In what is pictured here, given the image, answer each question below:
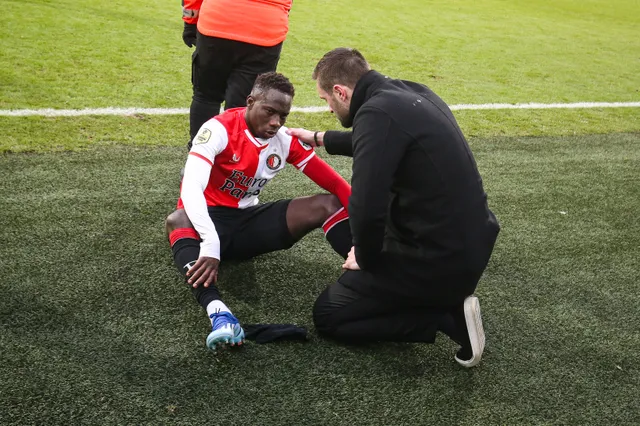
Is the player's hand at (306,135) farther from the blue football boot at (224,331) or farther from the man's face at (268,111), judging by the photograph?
the blue football boot at (224,331)

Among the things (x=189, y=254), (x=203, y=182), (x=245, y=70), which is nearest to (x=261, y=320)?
(x=189, y=254)

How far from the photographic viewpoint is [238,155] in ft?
11.7

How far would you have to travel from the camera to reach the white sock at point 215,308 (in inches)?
122

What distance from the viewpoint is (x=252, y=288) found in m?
3.60

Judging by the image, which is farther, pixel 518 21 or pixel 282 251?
pixel 518 21

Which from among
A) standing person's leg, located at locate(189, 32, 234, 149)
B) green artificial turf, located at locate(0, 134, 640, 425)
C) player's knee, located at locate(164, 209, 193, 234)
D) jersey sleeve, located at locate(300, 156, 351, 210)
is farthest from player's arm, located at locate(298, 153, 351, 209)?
standing person's leg, located at locate(189, 32, 234, 149)

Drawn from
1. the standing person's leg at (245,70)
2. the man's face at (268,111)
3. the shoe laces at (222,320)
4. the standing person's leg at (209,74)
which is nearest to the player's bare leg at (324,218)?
the man's face at (268,111)

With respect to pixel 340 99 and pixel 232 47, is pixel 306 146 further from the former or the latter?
pixel 232 47

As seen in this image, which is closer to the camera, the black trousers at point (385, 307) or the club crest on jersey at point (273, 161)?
the black trousers at point (385, 307)

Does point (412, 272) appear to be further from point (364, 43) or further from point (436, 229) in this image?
point (364, 43)

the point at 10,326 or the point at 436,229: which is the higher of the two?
the point at 436,229

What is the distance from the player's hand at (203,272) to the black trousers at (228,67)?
63.6 inches

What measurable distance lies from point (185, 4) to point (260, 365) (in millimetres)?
2765

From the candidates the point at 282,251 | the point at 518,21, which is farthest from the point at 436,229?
the point at 518,21
